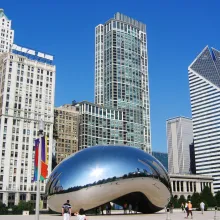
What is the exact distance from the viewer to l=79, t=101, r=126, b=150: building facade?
155512mm

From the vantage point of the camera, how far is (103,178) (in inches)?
1324

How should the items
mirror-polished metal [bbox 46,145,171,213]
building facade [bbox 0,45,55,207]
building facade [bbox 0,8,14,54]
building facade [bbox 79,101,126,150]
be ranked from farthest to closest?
building facade [bbox 0,8,14,54], building facade [bbox 79,101,126,150], building facade [bbox 0,45,55,207], mirror-polished metal [bbox 46,145,171,213]

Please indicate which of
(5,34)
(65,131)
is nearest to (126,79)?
(65,131)

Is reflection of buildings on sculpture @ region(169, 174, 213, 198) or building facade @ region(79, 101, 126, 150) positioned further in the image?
building facade @ region(79, 101, 126, 150)

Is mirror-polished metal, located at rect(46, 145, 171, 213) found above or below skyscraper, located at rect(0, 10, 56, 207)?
below

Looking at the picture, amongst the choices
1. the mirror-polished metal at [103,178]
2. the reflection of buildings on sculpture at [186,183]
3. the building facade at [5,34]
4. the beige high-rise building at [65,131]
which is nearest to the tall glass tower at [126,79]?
the reflection of buildings on sculpture at [186,183]

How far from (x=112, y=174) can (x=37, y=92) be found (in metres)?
93.0

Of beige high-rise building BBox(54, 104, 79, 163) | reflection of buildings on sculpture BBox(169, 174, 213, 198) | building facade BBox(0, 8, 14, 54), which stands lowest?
reflection of buildings on sculpture BBox(169, 174, 213, 198)

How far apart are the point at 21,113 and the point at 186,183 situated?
82.6m

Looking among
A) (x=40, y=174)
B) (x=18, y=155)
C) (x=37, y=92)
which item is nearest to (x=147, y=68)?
(x=37, y=92)

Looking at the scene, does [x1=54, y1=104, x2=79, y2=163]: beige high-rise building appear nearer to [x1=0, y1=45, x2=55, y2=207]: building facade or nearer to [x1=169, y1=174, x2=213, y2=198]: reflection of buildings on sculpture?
[x1=0, y1=45, x2=55, y2=207]: building facade

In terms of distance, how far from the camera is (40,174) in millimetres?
23016

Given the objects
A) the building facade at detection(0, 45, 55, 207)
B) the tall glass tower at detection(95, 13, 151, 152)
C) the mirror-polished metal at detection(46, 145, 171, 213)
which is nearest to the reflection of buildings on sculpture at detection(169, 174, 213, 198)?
the tall glass tower at detection(95, 13, 151, 152)

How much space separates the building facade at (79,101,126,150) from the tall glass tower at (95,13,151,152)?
8495mm
